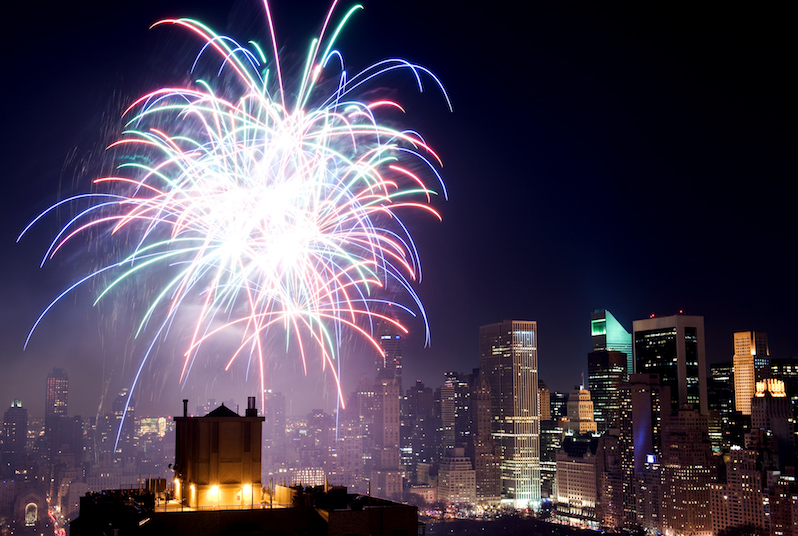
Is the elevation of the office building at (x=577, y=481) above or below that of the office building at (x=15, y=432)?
below

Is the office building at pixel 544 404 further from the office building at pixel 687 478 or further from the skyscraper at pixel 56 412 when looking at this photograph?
the skyscraper at pixel 56 412

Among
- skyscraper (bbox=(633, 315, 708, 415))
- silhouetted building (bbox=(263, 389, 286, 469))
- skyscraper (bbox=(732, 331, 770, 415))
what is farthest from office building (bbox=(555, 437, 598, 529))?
silhouetted building (bbox=(263, 389, 286, 469))

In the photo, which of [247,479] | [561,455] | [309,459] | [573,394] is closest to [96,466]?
[309,459]

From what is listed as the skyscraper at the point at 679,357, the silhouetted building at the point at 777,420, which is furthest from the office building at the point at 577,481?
the silhouetted building at the point at 777,420

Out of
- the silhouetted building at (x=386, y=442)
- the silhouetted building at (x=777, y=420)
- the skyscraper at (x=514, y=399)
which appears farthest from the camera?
the skyscraper at (x=514, y=399)

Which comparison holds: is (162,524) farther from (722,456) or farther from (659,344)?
(659,344)

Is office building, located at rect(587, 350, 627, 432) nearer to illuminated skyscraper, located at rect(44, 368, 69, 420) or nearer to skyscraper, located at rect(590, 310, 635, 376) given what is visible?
skyscraper, located at rect(590, 310, 635, 376)
